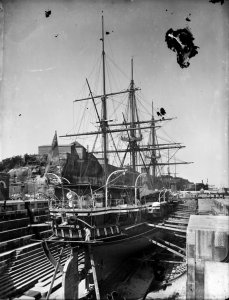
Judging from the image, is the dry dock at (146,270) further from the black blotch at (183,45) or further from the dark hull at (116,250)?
the black blotch at (183,45)

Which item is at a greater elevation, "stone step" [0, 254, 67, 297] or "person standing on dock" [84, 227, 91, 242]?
"person standing on dock" [84, 227, 91, 242]

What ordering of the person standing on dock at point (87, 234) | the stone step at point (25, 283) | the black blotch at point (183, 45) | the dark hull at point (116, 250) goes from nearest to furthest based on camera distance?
the black blotch at point (183, 45), the stone step at point (25, 283), the person standing on dock at point (87, 234), the dark hull at point (116, 250)

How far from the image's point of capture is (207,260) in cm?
Answer: 1116

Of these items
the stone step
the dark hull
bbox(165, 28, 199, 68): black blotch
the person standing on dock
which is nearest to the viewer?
bbox(165, 28, 199, 68): black blotch

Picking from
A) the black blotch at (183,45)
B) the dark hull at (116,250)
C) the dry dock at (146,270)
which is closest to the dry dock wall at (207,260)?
the dry dock at (146,270)

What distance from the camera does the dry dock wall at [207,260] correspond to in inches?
409

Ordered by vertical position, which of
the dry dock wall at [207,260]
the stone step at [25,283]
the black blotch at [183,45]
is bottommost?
the stone step at [25,283]

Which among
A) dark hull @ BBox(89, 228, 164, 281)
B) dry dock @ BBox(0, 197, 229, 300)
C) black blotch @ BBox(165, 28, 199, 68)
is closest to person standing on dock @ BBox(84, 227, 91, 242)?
dark hull @ BBox(89, 228, 164, 281)

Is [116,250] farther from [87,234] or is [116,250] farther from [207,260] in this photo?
[207,260]

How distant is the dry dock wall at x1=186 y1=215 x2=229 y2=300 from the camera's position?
10383 mm

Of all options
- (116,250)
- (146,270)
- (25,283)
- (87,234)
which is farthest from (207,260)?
(146,270)

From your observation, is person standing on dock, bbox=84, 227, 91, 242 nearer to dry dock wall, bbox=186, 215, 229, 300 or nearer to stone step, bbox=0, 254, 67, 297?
stone step, bbox=0, 254, 67, 297

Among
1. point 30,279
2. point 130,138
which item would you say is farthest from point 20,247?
point 130,138

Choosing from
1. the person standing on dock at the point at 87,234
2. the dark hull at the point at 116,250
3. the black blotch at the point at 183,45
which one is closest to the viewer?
the black blotch at the point at 183,45
